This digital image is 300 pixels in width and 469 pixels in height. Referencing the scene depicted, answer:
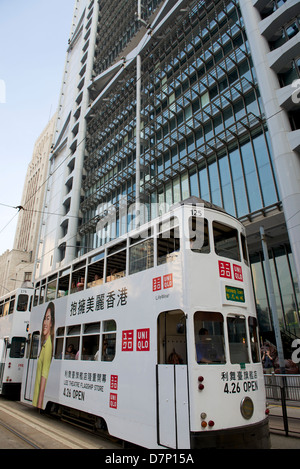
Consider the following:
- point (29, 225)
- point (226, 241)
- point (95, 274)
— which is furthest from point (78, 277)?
point (29, 225)

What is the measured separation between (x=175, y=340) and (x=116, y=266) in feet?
7.07

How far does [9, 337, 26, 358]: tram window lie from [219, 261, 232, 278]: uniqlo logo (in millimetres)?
11016

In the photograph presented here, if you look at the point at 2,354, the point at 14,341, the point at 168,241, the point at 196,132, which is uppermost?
the point at 196,132

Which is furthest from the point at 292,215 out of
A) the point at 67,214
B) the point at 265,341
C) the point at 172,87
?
the point at 67,214

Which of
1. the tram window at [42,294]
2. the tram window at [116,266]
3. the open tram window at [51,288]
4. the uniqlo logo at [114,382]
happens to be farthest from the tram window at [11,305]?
the uniqlo logo at [114,382]

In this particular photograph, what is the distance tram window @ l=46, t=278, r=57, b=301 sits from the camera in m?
9.39

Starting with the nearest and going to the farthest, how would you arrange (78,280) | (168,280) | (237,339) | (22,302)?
(237,339) < (168,280) < (78,280) < (22,302)

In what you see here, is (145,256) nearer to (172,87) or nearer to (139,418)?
(139,418)

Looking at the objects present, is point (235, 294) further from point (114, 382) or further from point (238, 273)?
point (114, 382)

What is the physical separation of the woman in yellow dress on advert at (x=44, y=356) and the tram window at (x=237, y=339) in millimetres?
5777

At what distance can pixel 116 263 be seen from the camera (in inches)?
263

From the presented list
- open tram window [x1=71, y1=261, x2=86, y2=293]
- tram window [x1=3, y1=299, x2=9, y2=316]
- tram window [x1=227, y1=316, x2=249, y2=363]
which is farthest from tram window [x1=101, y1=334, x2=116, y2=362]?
tram window [x1=3, y1=299, x2=9, y2=316]

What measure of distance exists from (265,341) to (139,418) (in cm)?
1362
